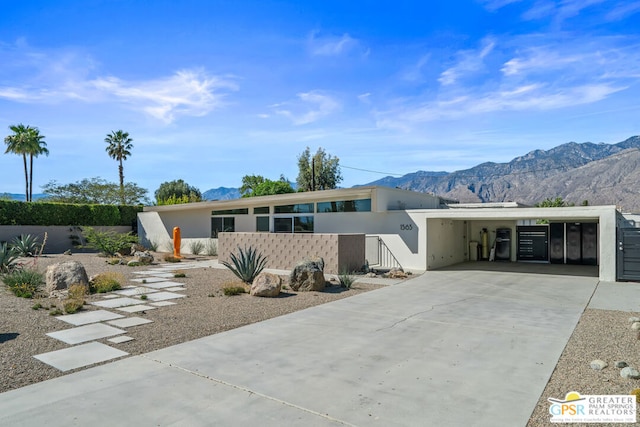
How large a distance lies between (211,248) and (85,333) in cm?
1626

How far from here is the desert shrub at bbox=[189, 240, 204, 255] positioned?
23.3 m

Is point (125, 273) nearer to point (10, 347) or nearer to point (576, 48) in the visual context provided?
point (10, 347)

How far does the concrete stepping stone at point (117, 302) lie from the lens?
902cm

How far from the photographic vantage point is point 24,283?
10.5 metres

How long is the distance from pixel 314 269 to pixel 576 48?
1563 cm

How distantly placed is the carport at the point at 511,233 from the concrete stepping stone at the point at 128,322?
11110 millimetres

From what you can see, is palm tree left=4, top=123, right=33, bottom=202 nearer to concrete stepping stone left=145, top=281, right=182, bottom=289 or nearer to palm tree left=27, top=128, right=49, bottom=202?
palm tree left=27, top=128, right=49, bottom=202

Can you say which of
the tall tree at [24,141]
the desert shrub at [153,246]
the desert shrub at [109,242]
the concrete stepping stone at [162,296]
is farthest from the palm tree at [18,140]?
the concrete stepping stone at [162,296]

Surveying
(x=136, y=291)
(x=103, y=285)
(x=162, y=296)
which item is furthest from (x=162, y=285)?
(x=162, y=296)

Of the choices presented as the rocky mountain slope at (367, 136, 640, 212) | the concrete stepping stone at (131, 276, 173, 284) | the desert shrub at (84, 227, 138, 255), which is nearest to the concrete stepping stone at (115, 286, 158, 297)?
the concrete stepping stone at (131, 276, 173, 284)

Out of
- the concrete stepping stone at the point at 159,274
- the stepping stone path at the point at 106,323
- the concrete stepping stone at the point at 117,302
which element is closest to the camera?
the stepping stone path at the point at 106,323

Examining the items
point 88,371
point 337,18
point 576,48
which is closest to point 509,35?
point 576,48

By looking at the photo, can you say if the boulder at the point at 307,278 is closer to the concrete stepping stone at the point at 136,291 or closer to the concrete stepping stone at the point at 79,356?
the concrete stepping stone at the point at 136,291

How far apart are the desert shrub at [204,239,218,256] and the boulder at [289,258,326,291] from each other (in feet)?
40.2
